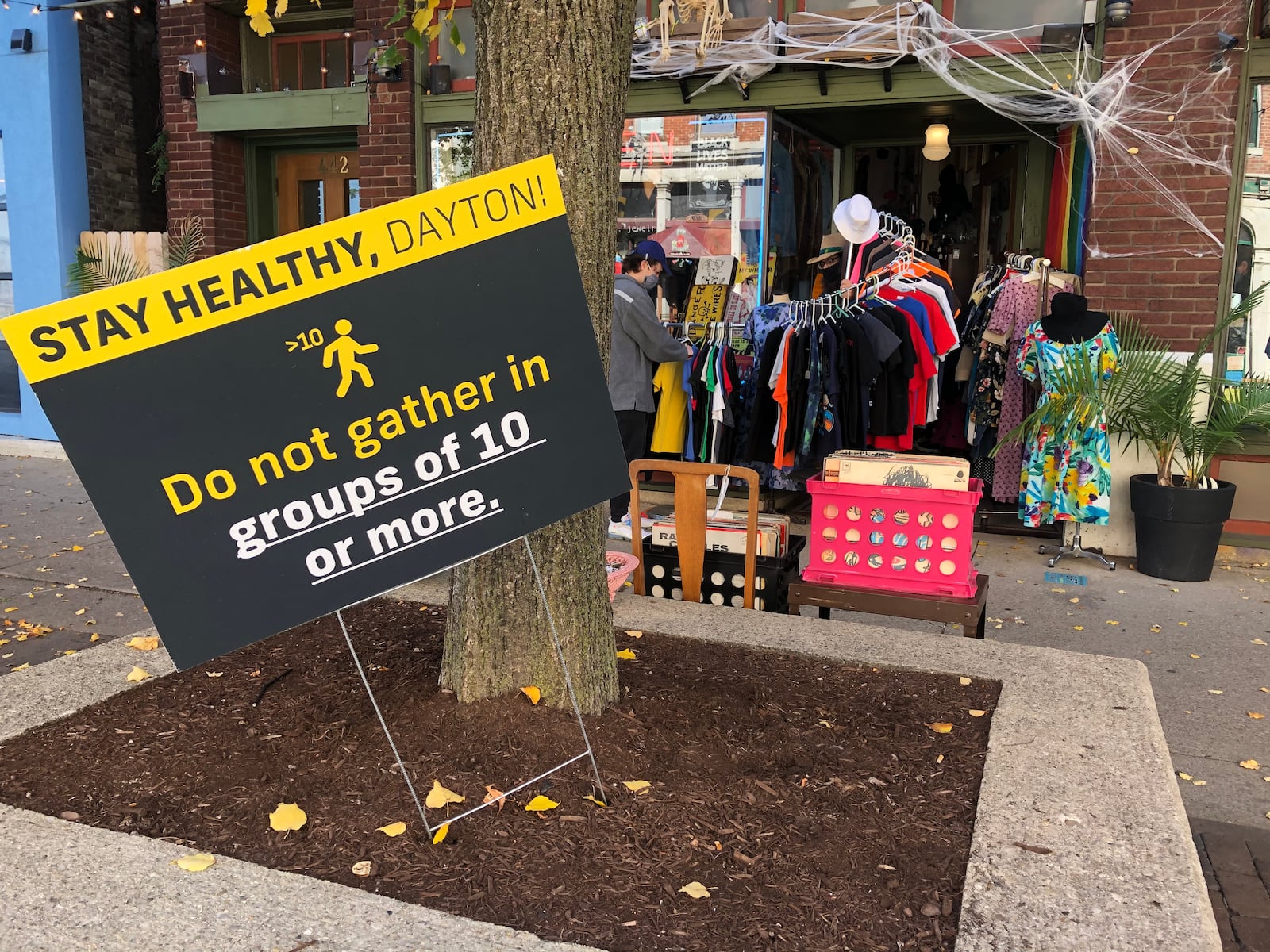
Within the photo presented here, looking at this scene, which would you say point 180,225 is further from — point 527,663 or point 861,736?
point 861,736

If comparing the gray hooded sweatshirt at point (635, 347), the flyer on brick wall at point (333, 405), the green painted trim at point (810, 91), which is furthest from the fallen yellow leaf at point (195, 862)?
the green painted trim at point (810, 91)

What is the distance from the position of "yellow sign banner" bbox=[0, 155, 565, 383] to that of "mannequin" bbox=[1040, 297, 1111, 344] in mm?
4798

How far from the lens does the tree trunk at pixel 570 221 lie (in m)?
2.93

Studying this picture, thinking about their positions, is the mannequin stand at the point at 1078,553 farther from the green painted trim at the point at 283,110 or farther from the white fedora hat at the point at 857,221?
the green painted trim at the point at 283,110

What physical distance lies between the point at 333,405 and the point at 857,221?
5.29 meters

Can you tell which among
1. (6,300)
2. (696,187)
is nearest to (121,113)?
(6,300)

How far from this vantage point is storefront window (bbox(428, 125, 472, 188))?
27.4 ft

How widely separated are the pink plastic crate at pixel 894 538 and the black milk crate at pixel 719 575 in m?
0.33

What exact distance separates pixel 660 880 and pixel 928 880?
0.59 m

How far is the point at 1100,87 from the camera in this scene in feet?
21.1

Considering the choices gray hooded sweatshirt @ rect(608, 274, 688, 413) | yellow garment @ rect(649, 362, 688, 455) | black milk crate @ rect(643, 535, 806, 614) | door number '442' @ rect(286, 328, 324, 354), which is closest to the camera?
door number '442' @ rect(286, 328, 324, 354)

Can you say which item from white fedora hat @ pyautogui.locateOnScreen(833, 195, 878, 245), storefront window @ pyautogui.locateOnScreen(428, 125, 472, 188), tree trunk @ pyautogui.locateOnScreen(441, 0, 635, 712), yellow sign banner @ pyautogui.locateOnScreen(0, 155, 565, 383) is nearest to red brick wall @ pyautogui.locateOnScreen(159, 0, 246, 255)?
storefront window @ pyautogui.locateOnScreen(428, 125, 472, 188)

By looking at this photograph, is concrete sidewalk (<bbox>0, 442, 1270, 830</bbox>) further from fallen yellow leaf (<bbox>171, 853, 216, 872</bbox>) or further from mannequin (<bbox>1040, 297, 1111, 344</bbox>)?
fallen yellow leaf (<bbox>171, 853, 216, 872</bbox>)

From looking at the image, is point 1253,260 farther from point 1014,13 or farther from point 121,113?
point 121,113
